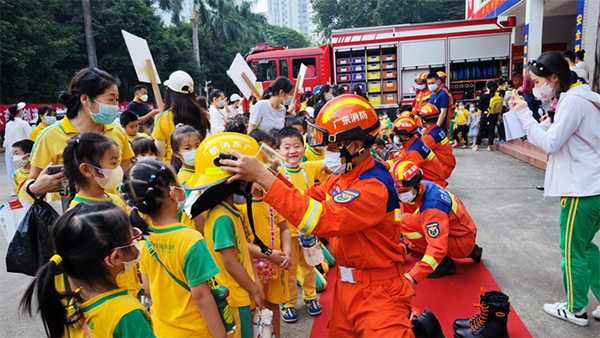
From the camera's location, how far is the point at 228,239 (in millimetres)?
2072

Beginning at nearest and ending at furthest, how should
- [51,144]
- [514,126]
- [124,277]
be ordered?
[124,277] → [51,144] → [514,126]

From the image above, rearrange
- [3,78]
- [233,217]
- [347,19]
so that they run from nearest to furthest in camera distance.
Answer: [233,217]
[3,78]
[347,19]

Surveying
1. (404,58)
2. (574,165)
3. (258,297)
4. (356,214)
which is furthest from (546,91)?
(404,58)

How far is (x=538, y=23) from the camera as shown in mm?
12398

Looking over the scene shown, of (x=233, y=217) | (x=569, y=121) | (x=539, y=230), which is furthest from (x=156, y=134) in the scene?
(x=539, y=230)

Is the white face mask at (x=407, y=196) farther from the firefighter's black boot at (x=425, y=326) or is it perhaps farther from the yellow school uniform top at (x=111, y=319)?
the yellow school uniform top at (x=111, y=319)

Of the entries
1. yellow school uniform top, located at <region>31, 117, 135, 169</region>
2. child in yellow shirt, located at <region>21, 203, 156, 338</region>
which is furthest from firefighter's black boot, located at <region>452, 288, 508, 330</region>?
yellow school uniform top, located at <region>31, 117, 135, 169</region>

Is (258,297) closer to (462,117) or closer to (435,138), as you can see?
(435,138)

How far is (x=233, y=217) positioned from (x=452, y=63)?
1412 cm

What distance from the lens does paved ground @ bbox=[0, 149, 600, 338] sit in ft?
10.9

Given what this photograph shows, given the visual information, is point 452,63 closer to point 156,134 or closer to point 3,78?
point 156,134

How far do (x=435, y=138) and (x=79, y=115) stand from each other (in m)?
4.60

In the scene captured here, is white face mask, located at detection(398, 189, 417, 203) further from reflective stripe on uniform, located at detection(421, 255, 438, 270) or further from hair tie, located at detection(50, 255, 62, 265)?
hair tie, located at detection(50, 255, 62, 265)

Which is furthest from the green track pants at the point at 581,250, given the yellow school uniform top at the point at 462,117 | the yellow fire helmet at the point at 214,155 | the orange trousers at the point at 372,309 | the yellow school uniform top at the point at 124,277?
the yellow school uniform top at the point at 462,117
